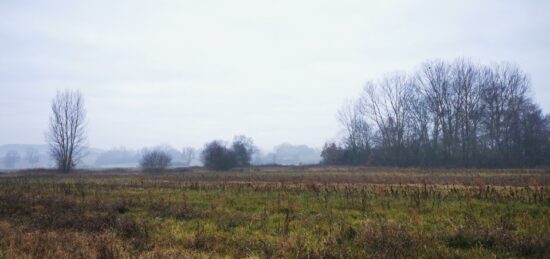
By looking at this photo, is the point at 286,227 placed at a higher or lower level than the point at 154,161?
lower

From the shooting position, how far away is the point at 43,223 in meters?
11.1

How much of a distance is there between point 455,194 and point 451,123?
45733 mm

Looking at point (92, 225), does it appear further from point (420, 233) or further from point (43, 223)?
point (420, 233)

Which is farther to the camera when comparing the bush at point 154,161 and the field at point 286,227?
the bush at point 154,161

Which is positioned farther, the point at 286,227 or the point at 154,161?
the point at 154,161

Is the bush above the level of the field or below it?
above

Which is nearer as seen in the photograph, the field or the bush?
the field

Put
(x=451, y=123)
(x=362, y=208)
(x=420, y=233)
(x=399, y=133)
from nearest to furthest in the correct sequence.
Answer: (x=420, y=233), (x=362, y=208), (x=451, y=123), (x=399, y=133)

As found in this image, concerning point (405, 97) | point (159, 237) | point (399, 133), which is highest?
point (405, 97)

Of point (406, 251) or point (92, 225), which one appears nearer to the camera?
point (406, 251)

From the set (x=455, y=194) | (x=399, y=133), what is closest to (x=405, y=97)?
(x=399, y=133)

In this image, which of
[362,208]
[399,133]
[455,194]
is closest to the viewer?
[362,208]

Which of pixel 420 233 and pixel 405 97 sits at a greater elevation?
pixel 405 97

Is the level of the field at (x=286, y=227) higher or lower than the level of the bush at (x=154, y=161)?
lower
